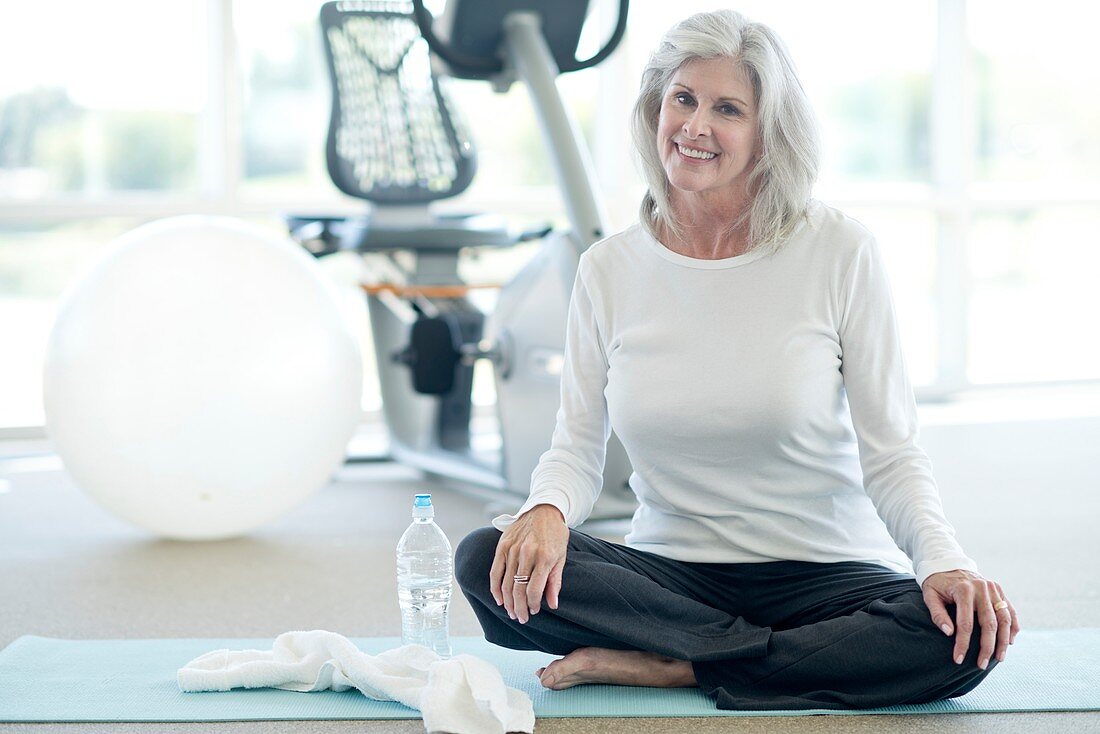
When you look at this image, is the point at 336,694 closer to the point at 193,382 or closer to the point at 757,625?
the point at 757,625

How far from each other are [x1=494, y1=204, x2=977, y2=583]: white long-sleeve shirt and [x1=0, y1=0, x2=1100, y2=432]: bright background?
8.42 ft

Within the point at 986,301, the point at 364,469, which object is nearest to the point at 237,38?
the point at 364,469

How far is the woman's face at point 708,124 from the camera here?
1.71 meters

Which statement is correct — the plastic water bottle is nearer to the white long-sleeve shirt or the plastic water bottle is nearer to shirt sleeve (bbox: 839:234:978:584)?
the white long-sleeve shirt

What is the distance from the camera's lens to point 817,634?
1.63m

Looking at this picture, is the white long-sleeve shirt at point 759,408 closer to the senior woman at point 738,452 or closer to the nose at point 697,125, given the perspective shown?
the senior woman at point 738,452

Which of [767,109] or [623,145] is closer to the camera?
[767,109]

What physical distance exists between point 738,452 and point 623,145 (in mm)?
3431

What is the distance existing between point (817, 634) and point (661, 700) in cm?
23

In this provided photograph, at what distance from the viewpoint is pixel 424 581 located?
7.01 feet

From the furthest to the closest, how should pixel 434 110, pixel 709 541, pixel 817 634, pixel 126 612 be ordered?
pixel 434 110 → pixel 126 612 → pixel 709 541 → pixel 817 634

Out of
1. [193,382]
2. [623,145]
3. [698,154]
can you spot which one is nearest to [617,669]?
[698,154]

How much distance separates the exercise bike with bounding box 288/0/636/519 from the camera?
2.92 m

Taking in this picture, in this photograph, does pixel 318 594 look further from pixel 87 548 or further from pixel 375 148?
pixel 375 148
